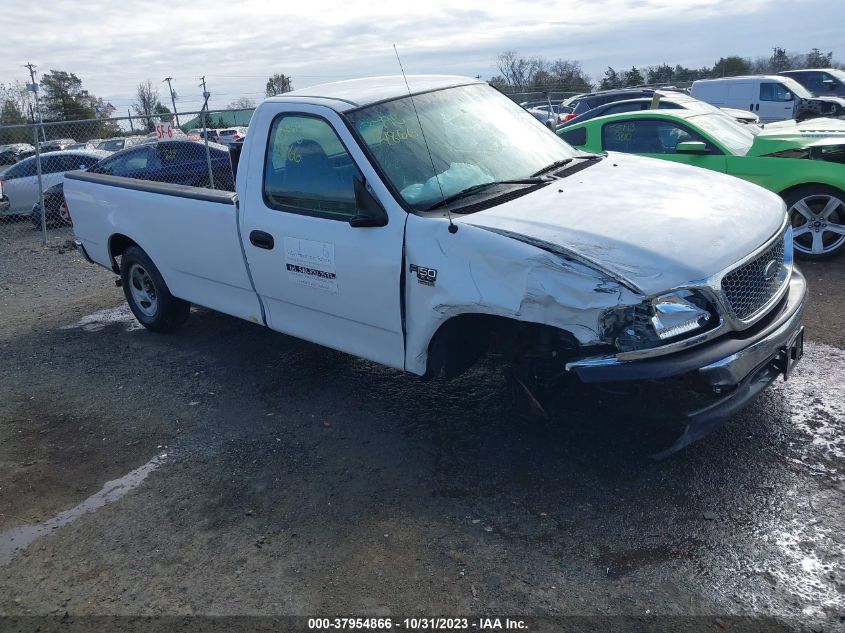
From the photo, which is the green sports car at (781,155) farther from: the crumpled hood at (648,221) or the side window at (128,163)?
the side window at (128,163)

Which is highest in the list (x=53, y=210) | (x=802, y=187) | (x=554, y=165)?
(x=554, y=165)

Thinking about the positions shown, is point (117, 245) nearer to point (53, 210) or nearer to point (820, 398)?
point (820, 398)

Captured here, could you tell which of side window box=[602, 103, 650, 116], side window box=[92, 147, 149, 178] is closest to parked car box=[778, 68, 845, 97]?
side window box=[602, 103, 650, 116]

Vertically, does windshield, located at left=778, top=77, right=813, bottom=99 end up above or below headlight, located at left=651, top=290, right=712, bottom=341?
above

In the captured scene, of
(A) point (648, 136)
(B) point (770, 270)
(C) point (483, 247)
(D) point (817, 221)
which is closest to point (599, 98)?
(A) point (648, 136)

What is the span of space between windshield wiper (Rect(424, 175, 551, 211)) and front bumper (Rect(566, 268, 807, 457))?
1.20 m

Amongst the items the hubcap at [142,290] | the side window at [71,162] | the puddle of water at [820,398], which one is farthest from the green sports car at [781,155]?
the side window at [71,162]

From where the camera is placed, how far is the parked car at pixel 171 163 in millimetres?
12500

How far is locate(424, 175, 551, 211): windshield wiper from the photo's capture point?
13.0 feet

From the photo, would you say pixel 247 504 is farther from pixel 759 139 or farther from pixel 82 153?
pixel 82 153

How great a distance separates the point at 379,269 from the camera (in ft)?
13.1

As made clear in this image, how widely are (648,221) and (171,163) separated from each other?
11.0 metres

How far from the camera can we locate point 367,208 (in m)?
3.96

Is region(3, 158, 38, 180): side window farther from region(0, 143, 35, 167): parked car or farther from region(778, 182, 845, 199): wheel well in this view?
region(0, 143, 35, 167): parked car
